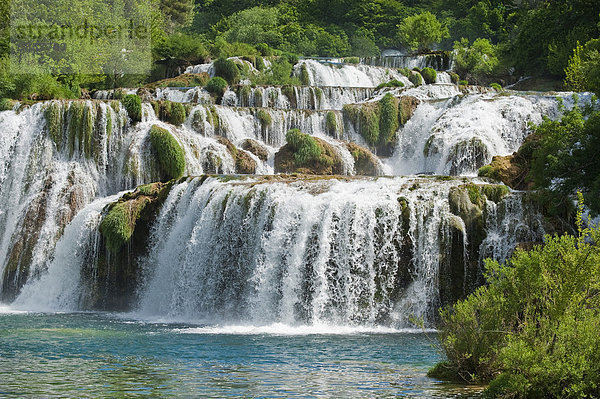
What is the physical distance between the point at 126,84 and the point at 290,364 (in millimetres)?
35475

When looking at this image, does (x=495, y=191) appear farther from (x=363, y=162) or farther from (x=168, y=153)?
(x=168, y=153)

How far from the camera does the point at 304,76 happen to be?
155 feet

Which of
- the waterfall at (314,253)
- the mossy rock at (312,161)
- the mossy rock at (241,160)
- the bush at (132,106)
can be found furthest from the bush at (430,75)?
the waterfall at (314,253)

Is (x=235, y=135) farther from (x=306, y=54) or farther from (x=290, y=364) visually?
(x=306, y=54)

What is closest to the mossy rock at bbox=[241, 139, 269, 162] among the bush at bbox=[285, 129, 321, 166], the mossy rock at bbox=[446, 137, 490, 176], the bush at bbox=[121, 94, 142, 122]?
the bush at bbox=[285, 129, 321, 166]

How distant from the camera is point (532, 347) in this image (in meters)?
9.98

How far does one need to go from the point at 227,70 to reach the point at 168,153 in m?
15.1

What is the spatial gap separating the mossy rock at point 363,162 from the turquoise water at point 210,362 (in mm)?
12985

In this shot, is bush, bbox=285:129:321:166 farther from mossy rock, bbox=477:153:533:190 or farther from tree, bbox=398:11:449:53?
tree, bbox=398:11:449:53

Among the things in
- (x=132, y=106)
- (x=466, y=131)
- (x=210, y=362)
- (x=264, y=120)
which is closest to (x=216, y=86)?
(x=264, y=120)

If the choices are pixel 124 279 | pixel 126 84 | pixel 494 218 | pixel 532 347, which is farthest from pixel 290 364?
pixel 126 84

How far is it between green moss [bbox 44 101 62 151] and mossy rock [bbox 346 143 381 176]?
1200cm

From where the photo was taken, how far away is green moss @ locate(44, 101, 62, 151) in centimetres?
3053

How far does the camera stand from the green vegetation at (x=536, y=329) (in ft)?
31.5
